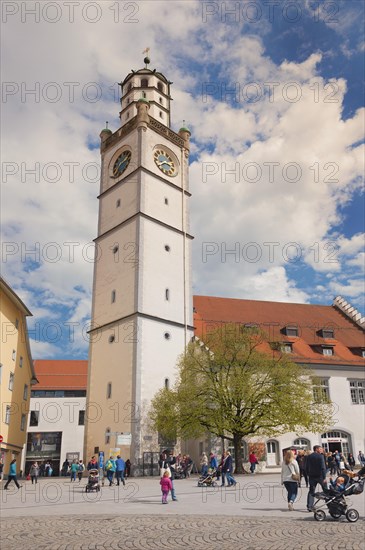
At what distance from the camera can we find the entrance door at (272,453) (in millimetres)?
35938

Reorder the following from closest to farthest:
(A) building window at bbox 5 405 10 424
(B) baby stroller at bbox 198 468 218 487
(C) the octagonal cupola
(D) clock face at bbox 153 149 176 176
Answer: (B) baby stroller at bbox 198 468 218 487 → (A) building window at bbox 5 405 10 424 → (D) clock face at bbox 153 149 176 176 → (C) the octagonal cupola

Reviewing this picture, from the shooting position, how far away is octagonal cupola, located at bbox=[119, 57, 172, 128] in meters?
45.4

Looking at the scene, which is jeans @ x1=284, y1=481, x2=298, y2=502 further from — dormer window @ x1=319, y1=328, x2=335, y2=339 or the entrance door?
dormer window @ x1=319, y1=328, x2=335, y2=339

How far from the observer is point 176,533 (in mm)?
9453

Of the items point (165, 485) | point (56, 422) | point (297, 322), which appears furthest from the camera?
point (56, 422)

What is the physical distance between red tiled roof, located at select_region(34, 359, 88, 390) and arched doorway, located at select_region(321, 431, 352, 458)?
31.6 m

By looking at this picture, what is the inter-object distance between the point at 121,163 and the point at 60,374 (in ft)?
102

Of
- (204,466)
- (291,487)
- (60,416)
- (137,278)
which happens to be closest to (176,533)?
(291,487)

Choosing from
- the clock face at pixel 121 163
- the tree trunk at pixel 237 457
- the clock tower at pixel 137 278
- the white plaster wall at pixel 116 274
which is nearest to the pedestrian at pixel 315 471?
the tree trunk at pixel 237 457

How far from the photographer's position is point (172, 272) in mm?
37906

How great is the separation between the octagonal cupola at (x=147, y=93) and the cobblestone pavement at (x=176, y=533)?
126 ft

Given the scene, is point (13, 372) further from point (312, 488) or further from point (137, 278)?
point (312, 488)

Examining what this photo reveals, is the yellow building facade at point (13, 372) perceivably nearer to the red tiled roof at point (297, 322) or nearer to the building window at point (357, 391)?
the red tiled roof at point (297, 322)

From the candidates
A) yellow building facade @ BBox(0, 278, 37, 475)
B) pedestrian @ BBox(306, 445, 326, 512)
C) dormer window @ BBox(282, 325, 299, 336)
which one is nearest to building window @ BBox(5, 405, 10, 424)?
yellow building facade @ BBox(0, 278, 37, 475)
